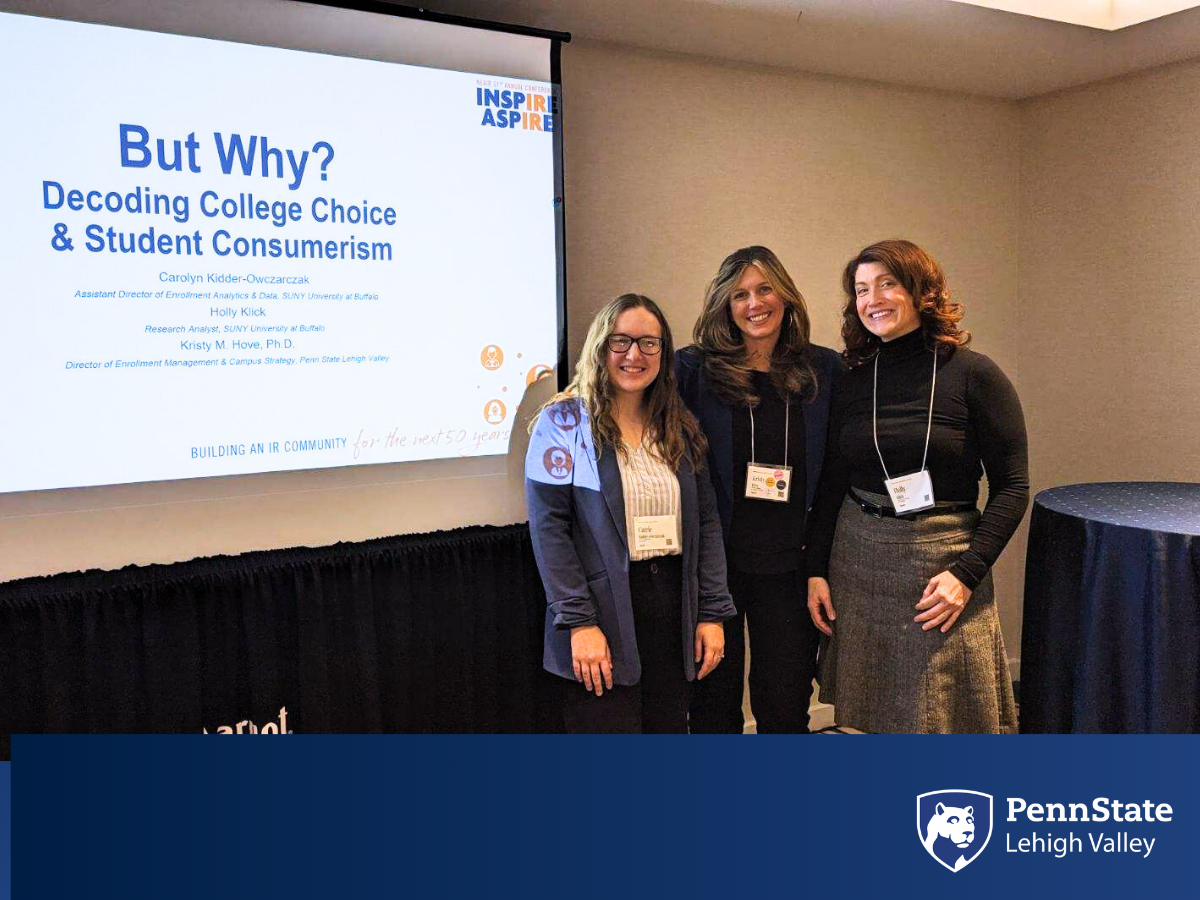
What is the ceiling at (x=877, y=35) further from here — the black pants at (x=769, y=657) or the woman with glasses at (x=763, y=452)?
the black pants at (x=769, y=657)

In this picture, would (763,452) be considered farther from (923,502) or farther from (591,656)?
(591,656)

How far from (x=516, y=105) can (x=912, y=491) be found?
148cm

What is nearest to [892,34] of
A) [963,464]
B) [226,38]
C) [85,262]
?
[963,464]

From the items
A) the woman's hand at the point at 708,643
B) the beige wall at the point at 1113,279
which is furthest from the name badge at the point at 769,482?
the beige wall at the point at 1113,279

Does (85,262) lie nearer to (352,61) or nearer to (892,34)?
(352,61)

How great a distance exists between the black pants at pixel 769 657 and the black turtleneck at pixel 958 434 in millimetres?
359

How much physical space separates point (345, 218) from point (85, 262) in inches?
24.0

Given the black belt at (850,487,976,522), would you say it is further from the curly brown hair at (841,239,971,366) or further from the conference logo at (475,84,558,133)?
the conference logo at (475,84,558,133)

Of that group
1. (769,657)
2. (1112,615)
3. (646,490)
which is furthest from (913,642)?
(646,490)

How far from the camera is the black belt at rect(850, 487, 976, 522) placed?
7.68 feet

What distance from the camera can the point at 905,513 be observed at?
7.68ft

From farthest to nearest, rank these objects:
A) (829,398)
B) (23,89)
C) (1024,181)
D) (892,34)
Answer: (1024,181) → (892,34) → (829,398) → (23,89)

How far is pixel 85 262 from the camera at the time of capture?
2.21 metres

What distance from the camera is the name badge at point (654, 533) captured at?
7.42 feet
